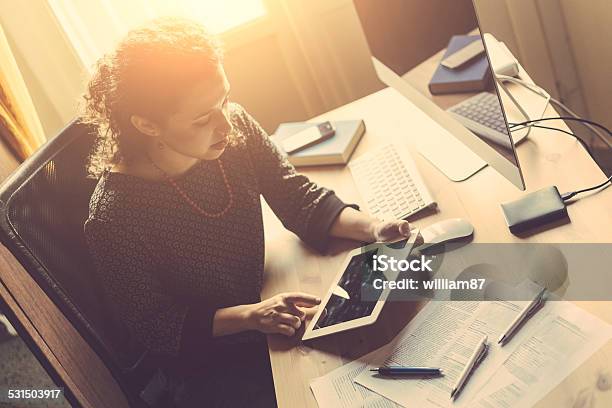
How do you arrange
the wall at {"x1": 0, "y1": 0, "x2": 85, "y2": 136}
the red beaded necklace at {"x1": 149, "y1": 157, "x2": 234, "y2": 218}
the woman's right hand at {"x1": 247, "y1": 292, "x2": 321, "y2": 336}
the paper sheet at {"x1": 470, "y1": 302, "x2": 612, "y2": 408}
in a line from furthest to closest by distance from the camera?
the wall at {"x1": 0, "y1": 0, "x2": 85, "y2": 136}, the red beaded necklace at {"x1": 149, "y1": 157, "x2": 234, "y2": 218}, the woman's right hand at {"x1": 247, "y1": 292, "x2": 321, "y2": 336}, the paper sheet at {"x1": 470, "y1": 302, "x2": 612, "y2": 408}

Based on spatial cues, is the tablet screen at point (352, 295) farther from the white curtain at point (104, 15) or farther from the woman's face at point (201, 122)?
the white curtain at point (104, 15)

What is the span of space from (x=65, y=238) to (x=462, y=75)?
816 millimetres

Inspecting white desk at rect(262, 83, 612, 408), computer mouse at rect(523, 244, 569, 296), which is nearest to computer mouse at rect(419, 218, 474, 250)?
white desk at rect(262, 83, 612, 408)

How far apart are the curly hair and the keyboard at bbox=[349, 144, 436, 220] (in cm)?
44

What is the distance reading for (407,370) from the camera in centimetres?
99

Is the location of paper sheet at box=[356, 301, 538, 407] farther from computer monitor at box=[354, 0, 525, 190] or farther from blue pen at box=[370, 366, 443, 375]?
computer monitor at box=[354, 0, 525, 190]

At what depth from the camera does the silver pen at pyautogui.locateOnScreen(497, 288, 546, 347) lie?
96cm

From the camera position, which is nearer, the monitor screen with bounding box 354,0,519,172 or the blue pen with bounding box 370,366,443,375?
the blue pen with bounding box 370,366,443,375

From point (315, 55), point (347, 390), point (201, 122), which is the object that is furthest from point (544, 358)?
point (315, 55)

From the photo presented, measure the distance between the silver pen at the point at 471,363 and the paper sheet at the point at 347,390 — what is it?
88 millimetres

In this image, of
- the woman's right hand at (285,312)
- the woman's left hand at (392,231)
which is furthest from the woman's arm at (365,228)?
the woman's right hand at (285,312)

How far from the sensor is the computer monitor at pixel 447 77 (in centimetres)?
110

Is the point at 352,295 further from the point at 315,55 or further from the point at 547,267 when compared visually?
the point at 315,55

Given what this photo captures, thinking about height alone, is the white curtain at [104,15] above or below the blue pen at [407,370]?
above
